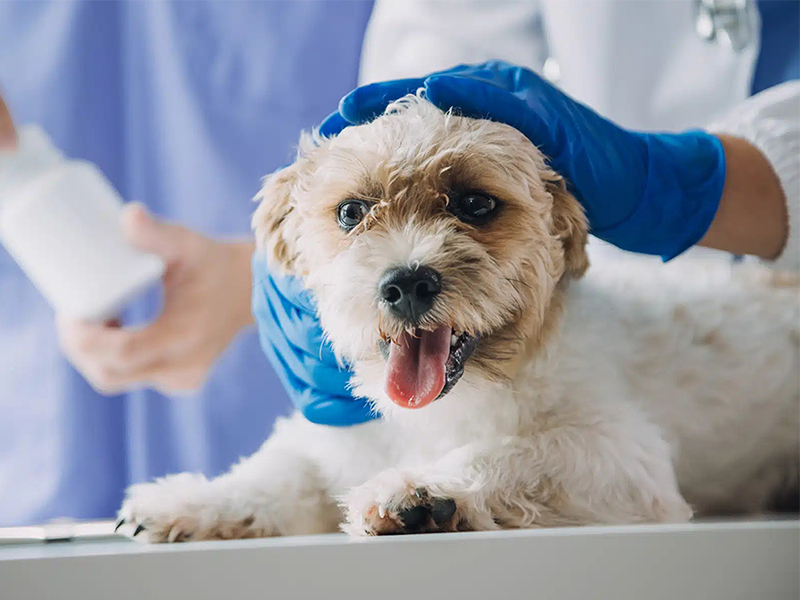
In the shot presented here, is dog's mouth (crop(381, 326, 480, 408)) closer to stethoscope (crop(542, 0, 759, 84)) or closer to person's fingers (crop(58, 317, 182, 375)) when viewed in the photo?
person's fingers (crop(58, 317, 182, 375))

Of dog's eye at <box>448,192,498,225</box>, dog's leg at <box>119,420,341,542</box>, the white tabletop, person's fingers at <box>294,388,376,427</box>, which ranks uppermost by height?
dog's eye at <box>448,192,498,225</box>

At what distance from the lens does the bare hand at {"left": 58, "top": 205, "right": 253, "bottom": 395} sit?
6.39 ft

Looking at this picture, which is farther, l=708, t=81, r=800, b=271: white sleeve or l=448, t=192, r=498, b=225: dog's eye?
l=708, t=81, r=800, b=271: white sleeve

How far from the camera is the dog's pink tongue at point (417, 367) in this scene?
3.78ft

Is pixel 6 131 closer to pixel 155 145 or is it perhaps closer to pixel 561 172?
pixel 561 172

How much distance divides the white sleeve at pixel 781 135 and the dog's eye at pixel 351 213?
0.81 metres

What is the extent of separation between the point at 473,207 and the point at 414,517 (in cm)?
48

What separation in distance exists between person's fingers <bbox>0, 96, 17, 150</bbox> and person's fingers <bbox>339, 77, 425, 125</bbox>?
664 mm

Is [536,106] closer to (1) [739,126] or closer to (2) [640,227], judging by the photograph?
(2) [640,227]

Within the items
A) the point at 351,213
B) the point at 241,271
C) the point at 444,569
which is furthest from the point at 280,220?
the point at 444,569

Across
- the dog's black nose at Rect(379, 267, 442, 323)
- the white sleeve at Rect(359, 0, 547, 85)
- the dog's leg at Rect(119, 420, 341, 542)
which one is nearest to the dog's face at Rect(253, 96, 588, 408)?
the dog's black nose at Rect(379, 267, 442, 323)

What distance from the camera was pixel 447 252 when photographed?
1.15 meters

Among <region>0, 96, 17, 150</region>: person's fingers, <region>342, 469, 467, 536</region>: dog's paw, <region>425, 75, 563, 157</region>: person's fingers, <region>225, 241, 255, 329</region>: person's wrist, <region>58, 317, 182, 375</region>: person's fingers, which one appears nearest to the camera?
<region>342, 469, 467, 536</region>: dog's paw

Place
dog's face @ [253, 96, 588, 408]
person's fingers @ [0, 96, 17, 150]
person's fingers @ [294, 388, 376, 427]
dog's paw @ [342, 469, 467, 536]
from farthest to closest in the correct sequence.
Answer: person's fingers @ [0, 96, 17, 150]
person's fingers @ [294, 388, 376, 427]
dog's face @ [253, 96, 588, 408]
dog's paw @ [342, 469, 467, 536]
